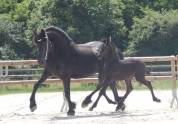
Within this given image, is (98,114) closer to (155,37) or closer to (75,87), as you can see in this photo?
(75,87)

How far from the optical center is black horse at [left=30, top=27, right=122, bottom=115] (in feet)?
45.0

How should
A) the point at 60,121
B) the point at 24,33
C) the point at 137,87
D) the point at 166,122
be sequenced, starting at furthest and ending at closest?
the point at 24,33 → the point at 137,87 → the point at 60,121 → the point at 166,122

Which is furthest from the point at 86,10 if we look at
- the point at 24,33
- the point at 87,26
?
→ the point at 24,33

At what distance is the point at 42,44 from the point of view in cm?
1366

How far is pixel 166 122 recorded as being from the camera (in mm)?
11367

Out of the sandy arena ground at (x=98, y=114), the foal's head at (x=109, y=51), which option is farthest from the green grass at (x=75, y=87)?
the foal's head at (x=109, y=51)

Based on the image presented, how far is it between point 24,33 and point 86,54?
2811 cm

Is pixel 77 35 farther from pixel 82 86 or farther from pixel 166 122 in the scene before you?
pixel 166 122

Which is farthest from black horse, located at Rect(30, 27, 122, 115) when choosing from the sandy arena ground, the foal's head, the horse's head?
the sandy arena ground

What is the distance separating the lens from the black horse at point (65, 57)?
45.0 ft

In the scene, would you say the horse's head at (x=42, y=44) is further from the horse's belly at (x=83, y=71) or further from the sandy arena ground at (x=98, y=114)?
the sandy arena ground at (x=98, y=114)

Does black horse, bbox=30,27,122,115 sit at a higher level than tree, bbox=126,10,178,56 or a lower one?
higher

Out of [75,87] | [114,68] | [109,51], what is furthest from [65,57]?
[75,87]

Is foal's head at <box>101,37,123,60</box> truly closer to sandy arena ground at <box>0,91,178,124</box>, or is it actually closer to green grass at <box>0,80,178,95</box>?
sandy arena ground at <box>0,91,178,124</box>
